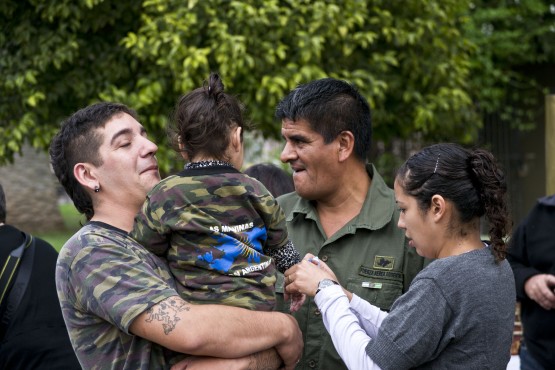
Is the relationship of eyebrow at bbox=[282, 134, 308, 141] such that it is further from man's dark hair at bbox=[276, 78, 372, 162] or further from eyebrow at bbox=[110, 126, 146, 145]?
eyebrow at bbox=[110, 126, 146, 145]

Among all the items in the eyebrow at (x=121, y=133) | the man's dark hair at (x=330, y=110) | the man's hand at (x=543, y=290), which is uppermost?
the eyebrow at (x=121, y=133)

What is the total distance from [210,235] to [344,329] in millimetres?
557

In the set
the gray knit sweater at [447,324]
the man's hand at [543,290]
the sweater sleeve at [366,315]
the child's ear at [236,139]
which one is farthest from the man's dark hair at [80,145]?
the man's hand at [543,290]

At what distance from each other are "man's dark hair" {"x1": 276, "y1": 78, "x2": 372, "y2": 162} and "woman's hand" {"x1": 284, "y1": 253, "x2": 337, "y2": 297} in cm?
65

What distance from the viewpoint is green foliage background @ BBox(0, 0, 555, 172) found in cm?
696

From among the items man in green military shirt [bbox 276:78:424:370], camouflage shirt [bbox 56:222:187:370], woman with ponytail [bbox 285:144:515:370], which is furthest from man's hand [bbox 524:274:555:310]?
camouflage shirt [bbox 56:222:187:370]

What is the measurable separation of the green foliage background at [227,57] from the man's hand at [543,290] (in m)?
3.03

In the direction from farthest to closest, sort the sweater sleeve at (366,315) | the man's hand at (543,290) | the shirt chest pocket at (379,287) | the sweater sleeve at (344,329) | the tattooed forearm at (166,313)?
the man's hand at (543,290) → the shirt chest pocket at (379,287) → the sweater sleeve at (366,315) → the sweater sleeve at (344,329) → the tattooed forearm at (166,313)

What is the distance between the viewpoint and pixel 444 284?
2668mm

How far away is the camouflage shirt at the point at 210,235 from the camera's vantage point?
107 inches

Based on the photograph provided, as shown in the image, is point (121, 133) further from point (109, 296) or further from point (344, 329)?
point (344, 329)

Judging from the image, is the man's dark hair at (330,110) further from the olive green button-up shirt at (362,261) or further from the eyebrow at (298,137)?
the olive green button-up shirt at (362,261)

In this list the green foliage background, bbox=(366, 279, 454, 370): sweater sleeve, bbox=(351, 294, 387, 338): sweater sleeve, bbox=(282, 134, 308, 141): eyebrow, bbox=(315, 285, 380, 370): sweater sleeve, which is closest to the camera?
bbox=(366, 279, 454, 370): sweater sleeve

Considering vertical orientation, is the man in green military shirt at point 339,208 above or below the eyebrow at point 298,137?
below
